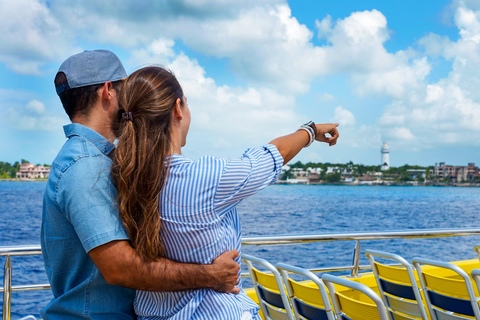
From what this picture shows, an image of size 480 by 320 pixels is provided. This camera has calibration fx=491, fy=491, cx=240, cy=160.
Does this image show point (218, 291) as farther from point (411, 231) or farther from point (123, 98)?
point (411, 231)

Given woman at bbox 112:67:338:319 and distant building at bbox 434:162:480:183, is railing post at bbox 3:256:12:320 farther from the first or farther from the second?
distant building at bbox 434:162:480:183

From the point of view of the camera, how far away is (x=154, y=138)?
1.31m

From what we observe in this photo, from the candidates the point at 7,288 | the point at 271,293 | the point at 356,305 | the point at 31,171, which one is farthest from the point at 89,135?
the point at 31,171

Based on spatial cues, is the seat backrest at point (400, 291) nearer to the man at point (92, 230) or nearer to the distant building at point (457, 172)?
the man at point (92, 230)

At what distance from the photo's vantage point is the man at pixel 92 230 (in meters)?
1.25

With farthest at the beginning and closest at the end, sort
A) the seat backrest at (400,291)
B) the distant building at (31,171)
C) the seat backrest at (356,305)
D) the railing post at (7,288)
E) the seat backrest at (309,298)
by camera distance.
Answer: the distant building at (31,171) < the seat backrest at (400,291) < the railing post at (7,288) < the seat backrest at (309,298) < the seat backrest at (356,305)

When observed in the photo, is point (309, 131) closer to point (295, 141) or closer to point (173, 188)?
point (295, 141)

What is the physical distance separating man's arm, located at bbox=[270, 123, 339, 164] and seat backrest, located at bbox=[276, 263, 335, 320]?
3.01 feet

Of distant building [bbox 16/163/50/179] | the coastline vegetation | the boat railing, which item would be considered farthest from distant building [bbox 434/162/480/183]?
the boat railing

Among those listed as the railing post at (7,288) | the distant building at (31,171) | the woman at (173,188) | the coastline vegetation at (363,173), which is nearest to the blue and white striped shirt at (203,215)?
the woman at (173,188)

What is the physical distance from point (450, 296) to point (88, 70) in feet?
7.77

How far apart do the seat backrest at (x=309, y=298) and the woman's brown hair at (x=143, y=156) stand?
4.03ft

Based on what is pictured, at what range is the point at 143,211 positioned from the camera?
1.28m

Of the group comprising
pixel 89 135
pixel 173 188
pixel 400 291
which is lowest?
pixel 400 291
